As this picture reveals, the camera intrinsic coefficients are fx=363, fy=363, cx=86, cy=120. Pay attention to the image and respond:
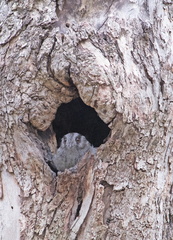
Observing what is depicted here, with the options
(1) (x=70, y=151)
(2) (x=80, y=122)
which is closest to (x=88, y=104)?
(1) (x=70, y=151)

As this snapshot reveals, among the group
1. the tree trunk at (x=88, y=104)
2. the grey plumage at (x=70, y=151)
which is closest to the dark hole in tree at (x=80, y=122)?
the grey plumage at (x=70, y=151)

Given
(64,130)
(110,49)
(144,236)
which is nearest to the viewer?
(110,49)

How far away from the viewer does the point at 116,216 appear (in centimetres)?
136

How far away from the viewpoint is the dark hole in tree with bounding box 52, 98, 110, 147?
179 centimetres

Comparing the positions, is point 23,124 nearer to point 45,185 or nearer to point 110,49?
point 45,185

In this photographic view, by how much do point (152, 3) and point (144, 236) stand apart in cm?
90

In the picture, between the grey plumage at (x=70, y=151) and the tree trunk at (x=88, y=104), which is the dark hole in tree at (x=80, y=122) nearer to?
the grey plumage at (x=70, y=151)

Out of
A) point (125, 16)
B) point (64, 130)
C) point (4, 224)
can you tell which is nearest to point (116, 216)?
point (4, 224)

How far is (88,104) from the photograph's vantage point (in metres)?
1.30

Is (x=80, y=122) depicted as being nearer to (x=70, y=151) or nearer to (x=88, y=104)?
(x=70, y=151)

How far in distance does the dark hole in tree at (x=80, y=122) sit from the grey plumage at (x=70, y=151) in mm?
249

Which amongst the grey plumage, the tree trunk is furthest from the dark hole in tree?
the tree trunk

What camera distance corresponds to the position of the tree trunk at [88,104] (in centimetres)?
129

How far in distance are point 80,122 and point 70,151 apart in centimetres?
42
